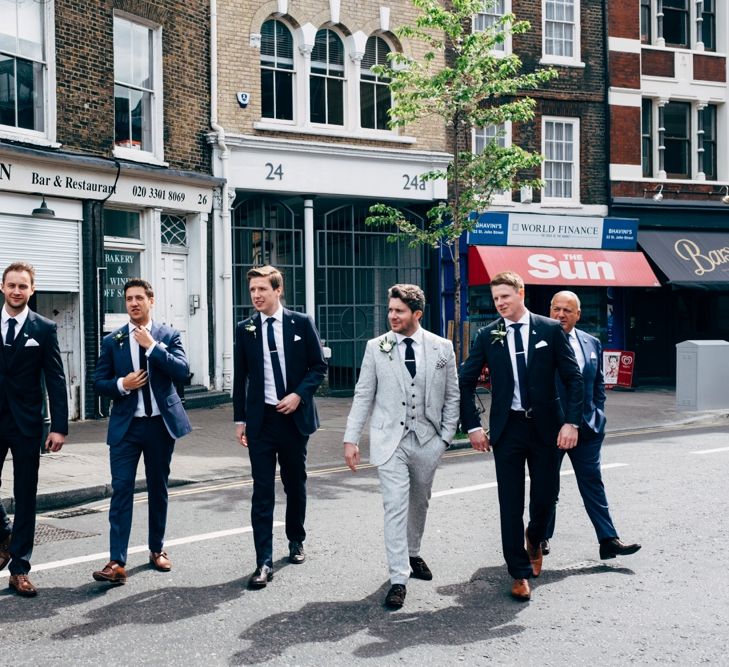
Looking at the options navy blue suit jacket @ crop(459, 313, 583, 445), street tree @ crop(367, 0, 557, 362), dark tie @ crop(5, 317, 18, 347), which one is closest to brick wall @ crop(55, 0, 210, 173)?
street tree @ crop(367, 0, 557, 362)

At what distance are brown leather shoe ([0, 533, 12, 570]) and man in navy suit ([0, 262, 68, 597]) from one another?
0.68 ft

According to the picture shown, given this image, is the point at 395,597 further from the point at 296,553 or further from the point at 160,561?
the point at 160,561

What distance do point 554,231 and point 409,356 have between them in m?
16.2

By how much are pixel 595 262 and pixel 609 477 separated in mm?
12454

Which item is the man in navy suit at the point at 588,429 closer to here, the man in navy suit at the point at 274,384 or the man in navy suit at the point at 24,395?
the man in navy suit at the point at 274,384

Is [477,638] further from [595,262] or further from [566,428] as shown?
[595,262]

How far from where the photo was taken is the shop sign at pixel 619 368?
68.7ft

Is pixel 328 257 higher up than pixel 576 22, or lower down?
lower down

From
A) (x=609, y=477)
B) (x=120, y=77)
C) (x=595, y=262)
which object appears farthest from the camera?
(x=595, y=262)

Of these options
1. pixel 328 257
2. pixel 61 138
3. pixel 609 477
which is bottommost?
pixel 609 477

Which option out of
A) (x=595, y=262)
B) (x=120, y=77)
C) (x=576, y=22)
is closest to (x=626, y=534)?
(x=120, y=77)

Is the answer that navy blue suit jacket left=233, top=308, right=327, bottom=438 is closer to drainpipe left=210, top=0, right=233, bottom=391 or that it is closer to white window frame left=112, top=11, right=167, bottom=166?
white window frame left=112, top=11, right=167, bottom=166

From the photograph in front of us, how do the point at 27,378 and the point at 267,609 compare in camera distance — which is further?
the point at 27,378

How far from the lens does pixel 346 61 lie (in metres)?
19.0
